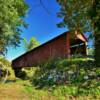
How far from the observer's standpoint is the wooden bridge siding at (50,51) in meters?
30.0

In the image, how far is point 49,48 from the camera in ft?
102

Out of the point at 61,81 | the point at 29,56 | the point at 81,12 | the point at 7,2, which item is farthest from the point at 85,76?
the point at 29,56

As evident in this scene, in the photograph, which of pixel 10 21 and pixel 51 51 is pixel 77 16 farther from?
pixel 51 51

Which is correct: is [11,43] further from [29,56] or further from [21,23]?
[29,56]

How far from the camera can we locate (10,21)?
24.9m

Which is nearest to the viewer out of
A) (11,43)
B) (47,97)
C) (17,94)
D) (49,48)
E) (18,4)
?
(47,97)

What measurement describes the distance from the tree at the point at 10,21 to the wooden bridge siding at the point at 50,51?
11.3 ft

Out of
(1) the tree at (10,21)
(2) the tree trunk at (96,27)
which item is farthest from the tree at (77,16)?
(1) the tree at (10,21)

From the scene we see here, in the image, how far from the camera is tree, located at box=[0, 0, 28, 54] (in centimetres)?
2280

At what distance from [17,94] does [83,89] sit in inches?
Answer: 132

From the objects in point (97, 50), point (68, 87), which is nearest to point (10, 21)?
point (97, 50)

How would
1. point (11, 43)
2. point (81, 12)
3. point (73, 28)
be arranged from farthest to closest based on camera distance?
point (11, 43), point (73, 28), point (81, 12)

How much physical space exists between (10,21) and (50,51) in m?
7.56

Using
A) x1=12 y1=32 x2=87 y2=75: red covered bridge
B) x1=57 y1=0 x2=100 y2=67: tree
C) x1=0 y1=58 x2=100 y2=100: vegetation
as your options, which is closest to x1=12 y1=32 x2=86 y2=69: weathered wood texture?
x1=12 y1=32 x2=87 y2=75: red covered bridge
